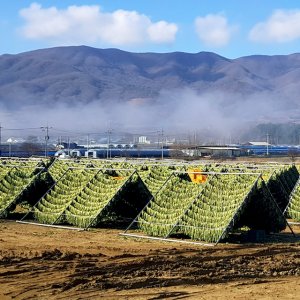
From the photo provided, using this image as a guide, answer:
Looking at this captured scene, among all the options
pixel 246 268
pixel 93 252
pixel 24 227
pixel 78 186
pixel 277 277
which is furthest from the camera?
pixel 78 186

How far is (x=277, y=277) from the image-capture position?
1017cm

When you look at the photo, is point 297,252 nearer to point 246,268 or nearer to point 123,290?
point 246,268

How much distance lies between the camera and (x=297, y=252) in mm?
12836

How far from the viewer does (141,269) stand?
10484 mm

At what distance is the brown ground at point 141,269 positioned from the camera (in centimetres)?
895

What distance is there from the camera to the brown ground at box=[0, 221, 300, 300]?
8953 millimetres

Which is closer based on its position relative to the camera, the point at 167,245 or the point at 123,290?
the point at 123,290

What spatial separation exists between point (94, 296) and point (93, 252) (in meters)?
3.82

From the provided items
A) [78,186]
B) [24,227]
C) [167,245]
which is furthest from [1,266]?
[78,186]

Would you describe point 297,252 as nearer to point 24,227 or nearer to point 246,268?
point 246,268

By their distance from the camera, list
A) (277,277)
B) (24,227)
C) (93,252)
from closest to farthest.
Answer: (277,277) < (93,252) < (24,227)

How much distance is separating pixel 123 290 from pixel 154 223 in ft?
19.4

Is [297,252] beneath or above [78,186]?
beneath

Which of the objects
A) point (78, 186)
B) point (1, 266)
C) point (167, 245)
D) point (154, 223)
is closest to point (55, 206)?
point (78, 186)
